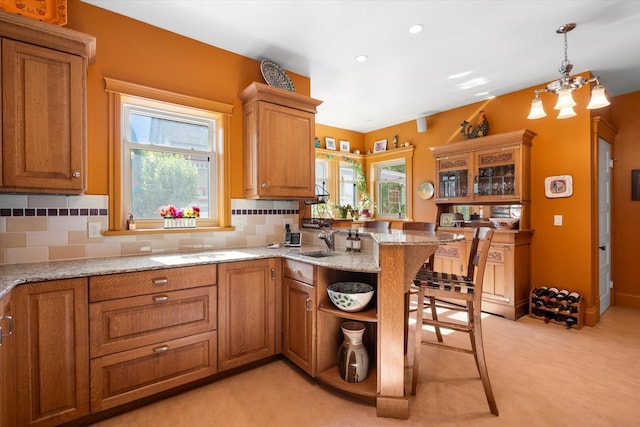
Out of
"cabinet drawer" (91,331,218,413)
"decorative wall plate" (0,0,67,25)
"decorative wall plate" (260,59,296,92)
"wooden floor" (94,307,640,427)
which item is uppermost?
"decorative wall plate" (260,59,296,92)

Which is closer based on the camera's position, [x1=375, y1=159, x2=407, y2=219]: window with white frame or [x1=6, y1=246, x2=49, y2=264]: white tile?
[x1=6, y1=246, x2=49, y2=264]: white tile

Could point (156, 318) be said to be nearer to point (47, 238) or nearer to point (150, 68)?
point (47, 238)

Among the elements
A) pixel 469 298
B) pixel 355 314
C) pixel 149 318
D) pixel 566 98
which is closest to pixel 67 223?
pixel 149 318

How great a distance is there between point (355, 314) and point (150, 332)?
1323mm

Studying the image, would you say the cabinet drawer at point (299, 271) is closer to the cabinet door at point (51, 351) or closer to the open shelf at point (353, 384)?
the open shelf at point (353, 384)

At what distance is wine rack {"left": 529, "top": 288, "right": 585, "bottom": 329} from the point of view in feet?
10.5

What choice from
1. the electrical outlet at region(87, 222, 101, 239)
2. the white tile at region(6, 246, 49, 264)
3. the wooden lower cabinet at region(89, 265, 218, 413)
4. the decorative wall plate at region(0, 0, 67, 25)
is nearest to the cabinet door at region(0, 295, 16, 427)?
the wooden lower cabinet at region(89, 265, 218, 413)

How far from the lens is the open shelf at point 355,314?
1.87 m

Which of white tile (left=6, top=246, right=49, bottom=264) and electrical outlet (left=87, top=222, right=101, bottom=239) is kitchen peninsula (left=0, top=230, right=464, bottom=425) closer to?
white tile (left=6, top=246, right=49, bottom=264)

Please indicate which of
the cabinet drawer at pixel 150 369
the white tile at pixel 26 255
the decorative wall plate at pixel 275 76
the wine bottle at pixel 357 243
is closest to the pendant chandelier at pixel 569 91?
the wine bottle at pixel 357 243

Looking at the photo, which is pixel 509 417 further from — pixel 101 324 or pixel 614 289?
pixel 614 289

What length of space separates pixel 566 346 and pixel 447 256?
1.55m

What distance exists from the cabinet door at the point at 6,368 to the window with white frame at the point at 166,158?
1.21 meters

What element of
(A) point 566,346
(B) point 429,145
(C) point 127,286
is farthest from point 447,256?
(C) point 127,286
